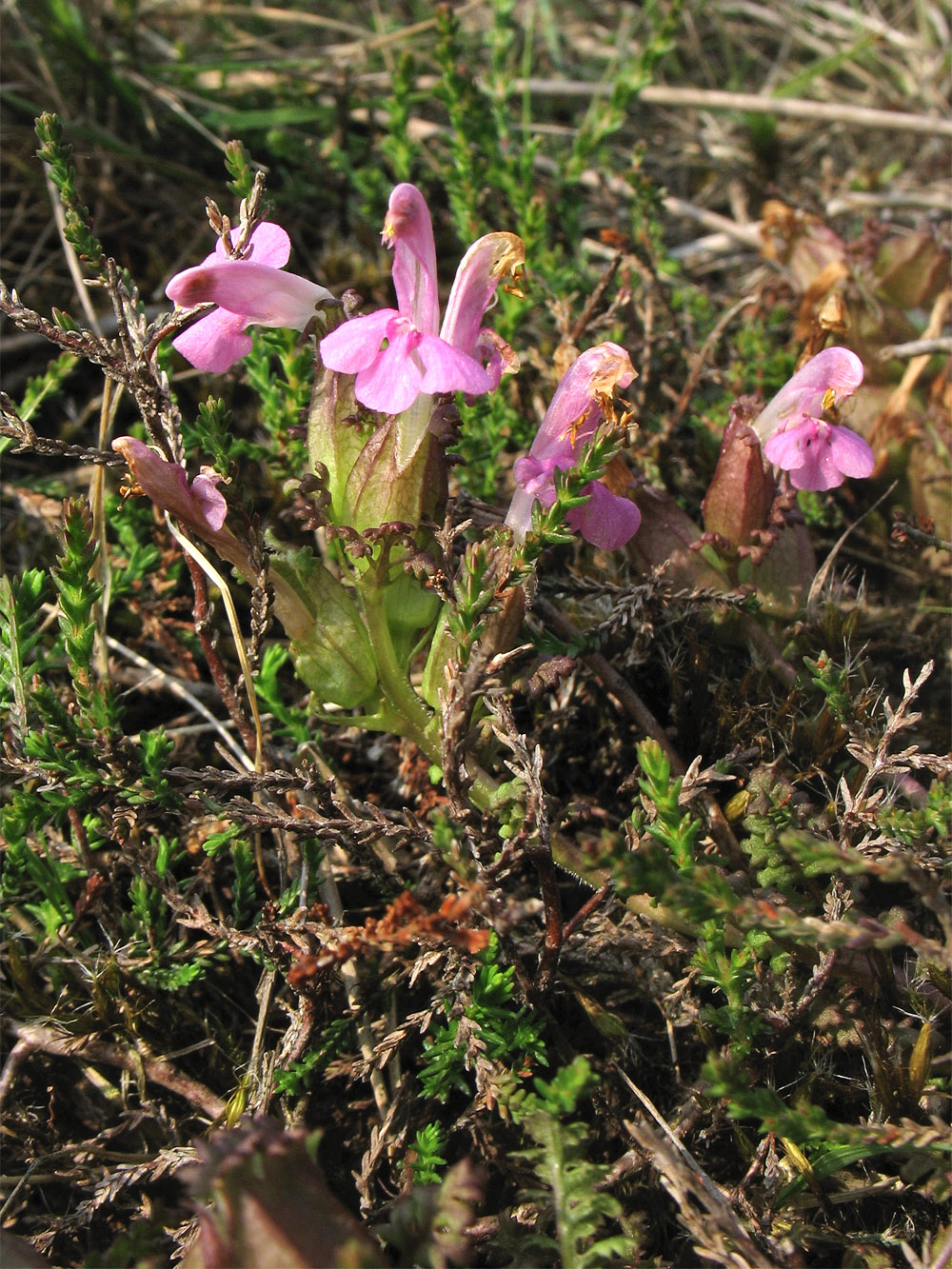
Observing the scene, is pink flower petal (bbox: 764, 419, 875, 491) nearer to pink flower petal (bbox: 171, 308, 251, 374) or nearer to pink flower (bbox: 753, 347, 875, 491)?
pink flower (bbox: 753, 347, 875, 491)

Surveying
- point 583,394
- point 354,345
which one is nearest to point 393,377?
point 354,345

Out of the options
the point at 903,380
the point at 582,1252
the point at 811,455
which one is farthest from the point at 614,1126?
the point at 903,380

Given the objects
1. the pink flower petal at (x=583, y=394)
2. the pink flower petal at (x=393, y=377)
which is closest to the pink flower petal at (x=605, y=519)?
the pink flower petal at (x=583, y=394)

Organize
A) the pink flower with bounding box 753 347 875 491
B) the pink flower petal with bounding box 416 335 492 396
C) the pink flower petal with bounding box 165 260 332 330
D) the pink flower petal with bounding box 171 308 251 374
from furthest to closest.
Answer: the pink flower with bounding box 753 347 875 491 → the pink flower petal with bounding box 171 308 251 374 → the pink flower petal with bounding box 165 260 332 330 → the pink flower petal with bounding box 416 335 492 396

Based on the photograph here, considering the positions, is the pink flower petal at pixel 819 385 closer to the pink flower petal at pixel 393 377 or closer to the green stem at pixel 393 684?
the pink flower petal at pixel 393 377

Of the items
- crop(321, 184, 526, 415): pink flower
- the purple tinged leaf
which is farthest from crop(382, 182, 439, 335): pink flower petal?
the purple tinged leaf

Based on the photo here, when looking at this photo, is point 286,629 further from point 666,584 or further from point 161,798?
point 666,584
